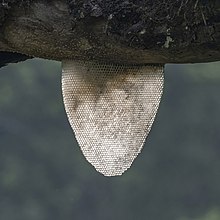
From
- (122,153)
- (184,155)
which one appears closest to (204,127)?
(184,155)

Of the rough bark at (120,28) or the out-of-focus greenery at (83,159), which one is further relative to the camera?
the out-of-focus greenery at (83,159)

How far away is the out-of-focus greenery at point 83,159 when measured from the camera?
4.37m

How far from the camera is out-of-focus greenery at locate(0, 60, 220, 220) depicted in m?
4.37

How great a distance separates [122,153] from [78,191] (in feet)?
10.9

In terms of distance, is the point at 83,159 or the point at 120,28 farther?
the point at 83,159

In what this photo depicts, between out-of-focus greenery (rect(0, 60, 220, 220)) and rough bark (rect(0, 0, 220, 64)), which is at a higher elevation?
rough bark (rect(0, 0, 220, 64))

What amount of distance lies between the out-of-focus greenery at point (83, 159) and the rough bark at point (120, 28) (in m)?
A: 3.43

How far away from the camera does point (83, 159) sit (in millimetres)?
4355

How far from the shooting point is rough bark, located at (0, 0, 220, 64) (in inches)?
34.2

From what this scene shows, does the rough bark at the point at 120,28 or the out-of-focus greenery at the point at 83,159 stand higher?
the rough bark at the point at 120,28

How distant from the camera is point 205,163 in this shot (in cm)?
440

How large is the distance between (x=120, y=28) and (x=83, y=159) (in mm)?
3486

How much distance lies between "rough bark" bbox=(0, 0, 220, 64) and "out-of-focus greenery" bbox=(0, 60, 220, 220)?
343 centimetres

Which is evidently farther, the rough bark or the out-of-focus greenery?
the out-of-focus greenery
